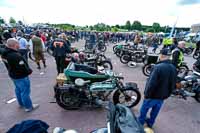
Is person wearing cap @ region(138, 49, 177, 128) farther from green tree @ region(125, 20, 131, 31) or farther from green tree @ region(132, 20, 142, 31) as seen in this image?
green tree @ region(125, 20, 131, 31)

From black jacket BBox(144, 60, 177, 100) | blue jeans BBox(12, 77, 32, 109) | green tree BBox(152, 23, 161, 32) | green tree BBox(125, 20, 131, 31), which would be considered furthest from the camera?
green tree BBox(125, 20, 131, 31)

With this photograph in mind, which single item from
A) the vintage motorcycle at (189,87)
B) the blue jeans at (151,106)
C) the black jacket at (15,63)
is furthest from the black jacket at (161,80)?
the black jacket at (15,63)

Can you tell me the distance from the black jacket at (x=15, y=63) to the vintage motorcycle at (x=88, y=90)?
0.87 metres

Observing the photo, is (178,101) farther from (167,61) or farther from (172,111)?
(167,61)

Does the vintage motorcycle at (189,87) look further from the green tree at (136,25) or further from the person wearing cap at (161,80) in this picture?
the green tree at (136,25)

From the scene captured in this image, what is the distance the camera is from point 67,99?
4754 millimetres

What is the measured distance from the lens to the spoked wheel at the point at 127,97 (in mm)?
4891

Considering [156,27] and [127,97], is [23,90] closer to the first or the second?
[127,97]

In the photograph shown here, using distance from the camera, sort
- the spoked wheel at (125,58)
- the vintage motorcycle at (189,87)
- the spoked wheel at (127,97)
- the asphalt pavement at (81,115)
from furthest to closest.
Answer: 1. the spoked wheel at (125,58)
2. the vintage motorcycle at (189,87)
3. the spoked wheel at (127,97)
4. the asphalt pavement at (81,115)

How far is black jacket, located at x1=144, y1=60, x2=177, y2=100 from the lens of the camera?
11.2 ft

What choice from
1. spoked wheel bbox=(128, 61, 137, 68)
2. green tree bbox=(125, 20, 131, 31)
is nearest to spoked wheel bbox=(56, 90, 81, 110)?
spoked wheel bbox=(128, 61, 137, 68)

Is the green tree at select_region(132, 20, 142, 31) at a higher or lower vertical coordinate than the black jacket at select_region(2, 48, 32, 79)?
lower

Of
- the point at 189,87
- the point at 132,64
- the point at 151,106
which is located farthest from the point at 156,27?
the point at 151,106

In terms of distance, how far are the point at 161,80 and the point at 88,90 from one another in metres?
1.88
